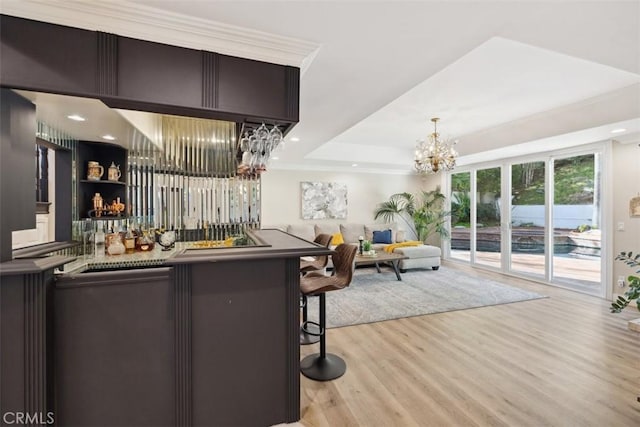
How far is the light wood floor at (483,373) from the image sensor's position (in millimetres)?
1780

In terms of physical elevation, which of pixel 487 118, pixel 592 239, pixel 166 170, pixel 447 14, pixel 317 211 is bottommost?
pixel 592 239

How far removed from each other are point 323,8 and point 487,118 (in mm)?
3805

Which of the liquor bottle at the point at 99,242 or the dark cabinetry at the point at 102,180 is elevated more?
the dark cabinetry at the point at 102,180

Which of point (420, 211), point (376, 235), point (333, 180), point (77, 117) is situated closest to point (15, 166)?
point (77, 117)

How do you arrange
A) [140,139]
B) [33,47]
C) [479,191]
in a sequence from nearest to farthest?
[33,47], [140,139], [479,191]

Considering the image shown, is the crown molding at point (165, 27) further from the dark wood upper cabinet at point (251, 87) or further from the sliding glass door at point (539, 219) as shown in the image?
the sliding glass door at point (539, 219)

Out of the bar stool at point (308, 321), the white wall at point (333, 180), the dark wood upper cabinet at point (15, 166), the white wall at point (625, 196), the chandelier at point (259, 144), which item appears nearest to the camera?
the dark wood upper cabinet at point (15, 166)

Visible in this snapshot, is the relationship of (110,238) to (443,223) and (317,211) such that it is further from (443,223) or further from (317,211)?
(443,223)

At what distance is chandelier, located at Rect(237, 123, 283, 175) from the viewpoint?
2107 millimetres

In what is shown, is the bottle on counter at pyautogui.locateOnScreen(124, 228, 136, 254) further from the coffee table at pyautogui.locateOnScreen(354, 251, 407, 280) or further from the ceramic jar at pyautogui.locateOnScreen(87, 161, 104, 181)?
the coffee table at pyautogui.locateOnScreen(354, 251, 407, 280)

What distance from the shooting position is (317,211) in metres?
6.84

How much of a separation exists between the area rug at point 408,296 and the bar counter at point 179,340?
157 cm

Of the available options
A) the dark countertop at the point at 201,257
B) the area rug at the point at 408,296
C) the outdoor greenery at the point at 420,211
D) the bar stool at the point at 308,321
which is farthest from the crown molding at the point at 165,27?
the outdoor greenery at the point at 420,211

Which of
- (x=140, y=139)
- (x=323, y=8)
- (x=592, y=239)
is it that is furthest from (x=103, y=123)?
(x=592, y=239)
